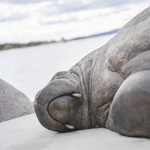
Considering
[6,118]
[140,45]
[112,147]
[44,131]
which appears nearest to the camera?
[112,147]

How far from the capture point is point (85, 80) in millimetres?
3389

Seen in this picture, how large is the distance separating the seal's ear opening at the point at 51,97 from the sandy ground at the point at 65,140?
0.12 metres

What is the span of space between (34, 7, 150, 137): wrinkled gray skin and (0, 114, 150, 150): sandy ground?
4.0 inches

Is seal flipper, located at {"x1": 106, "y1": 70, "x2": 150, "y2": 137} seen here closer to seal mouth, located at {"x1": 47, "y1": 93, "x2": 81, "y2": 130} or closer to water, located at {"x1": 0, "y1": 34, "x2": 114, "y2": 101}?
seal mouth, located at {"x1": 47, "y1": 93, "x2": 81, "y2": 130}

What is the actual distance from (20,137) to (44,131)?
287 mm

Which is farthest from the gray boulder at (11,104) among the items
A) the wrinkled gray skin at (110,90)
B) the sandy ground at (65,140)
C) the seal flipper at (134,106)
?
the seal flipper at (134,106)

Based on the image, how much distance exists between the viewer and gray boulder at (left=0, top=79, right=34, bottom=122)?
4957 mm

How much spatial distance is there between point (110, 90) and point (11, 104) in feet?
8.45

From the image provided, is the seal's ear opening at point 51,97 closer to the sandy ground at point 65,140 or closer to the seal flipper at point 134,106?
the sandy ground at point 65,140

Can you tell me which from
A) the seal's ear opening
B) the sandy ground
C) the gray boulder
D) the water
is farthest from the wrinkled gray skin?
the water

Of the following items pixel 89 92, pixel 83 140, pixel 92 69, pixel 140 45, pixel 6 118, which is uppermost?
pixel 140 45

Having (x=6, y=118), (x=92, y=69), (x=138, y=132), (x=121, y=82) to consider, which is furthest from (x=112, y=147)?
(x=6, y=118)

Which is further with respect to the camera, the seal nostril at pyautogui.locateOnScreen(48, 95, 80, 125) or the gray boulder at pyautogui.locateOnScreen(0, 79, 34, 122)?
the gray boulder at pyautogui.locateOnScreen(0, 79, 34, 122)

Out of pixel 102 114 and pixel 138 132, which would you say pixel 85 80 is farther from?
pixel 138 132
